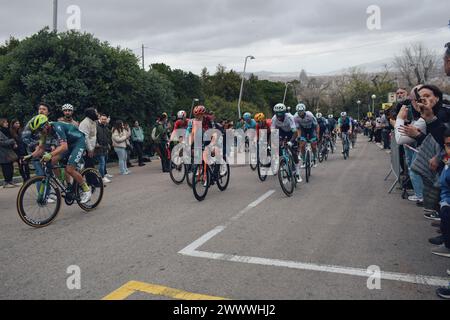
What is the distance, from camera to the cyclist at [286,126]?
31.0 feet

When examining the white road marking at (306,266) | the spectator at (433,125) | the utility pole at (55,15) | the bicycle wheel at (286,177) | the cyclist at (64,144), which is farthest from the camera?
the utility pole at (55,15)

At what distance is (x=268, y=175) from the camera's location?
11.4 metres

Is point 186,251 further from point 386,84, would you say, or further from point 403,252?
point 386,84

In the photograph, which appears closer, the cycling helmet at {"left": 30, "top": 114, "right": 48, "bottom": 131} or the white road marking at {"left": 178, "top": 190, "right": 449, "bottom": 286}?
the white road marking at {"left": 178, "top": 190, "right": 449, "bottom": 286}

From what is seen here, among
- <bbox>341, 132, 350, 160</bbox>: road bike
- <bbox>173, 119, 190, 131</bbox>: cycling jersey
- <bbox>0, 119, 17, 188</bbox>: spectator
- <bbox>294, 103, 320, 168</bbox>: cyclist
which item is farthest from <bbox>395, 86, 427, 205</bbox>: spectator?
<bbox>0, 119, 17, 188</bbox>: spectator

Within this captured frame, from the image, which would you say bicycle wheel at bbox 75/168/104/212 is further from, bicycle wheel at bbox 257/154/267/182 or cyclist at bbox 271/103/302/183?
cyclist at bbox 271/103/302/183

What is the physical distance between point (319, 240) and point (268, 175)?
620 centimetres

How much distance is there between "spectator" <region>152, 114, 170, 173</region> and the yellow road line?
9.66 meters

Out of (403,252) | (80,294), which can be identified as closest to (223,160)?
(403,252)

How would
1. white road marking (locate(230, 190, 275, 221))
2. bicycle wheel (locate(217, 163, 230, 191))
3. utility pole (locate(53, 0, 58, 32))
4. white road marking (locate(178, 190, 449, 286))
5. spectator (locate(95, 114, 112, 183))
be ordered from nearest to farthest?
white road marking (locate(178, 190, 449, 286)) < white road marking (locate(230, 190, 275, 221)) < bicycle wheel (locate(217, 163, 230, 191)) < spectator (locate(95, 114, 112, 183)) < utility pole (locate(53, 0, 58, 32))

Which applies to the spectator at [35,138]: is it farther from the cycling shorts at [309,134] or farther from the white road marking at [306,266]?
the cycling shorts at [309,134]

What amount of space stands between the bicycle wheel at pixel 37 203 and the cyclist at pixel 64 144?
445mm

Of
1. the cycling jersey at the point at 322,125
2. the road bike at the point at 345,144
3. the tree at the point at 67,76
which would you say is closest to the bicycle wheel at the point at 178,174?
the tree at the point at 67,76

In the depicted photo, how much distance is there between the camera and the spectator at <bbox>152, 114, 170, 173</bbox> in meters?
13.5
